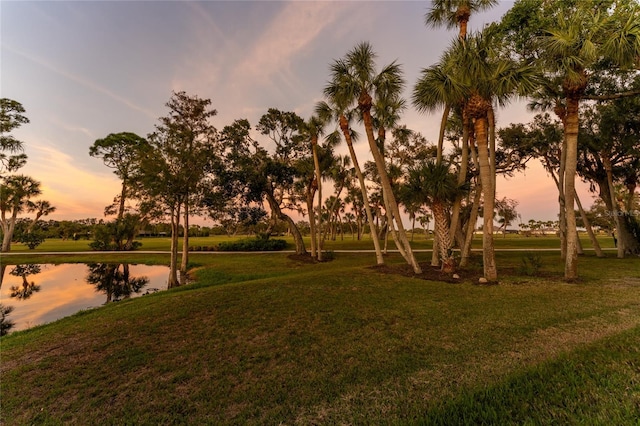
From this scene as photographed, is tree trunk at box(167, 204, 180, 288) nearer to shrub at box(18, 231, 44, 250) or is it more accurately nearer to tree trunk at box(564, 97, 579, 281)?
tree trunk at box(564, 97, 579, 281)

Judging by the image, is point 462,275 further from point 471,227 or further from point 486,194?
point 486,194

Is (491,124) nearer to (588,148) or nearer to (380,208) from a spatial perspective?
(588,148)

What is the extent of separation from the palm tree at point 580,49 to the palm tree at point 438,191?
4.46 metres

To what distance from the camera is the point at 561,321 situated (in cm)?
628

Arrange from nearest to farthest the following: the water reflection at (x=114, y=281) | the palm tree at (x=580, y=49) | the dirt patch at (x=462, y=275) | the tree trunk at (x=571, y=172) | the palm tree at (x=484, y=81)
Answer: the palm tree at (x=580, y=49), the palm tree at (x=484, y=81), the tree trunk at (x=571, y=172), the dirt patch at (x=462, y=275), the water reflection at (x=114, y=281)

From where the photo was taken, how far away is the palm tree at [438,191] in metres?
12.8

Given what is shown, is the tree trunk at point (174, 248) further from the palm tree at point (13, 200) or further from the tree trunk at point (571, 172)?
the palm tree at point (13, 200)

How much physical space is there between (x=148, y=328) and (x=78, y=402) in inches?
124

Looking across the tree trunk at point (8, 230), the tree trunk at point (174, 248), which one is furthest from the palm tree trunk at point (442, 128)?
the tree trunk at point (8, 230)

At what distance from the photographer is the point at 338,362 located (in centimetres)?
457

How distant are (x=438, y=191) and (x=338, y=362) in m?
10.7

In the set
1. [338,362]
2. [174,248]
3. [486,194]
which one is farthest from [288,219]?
[338,362]

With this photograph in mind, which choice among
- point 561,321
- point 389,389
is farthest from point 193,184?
point 561,321

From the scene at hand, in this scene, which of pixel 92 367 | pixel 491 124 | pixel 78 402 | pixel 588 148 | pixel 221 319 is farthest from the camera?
pixel 588 148
